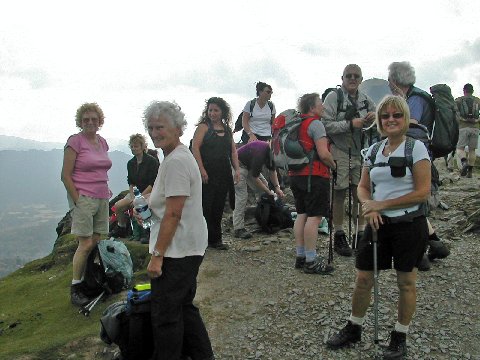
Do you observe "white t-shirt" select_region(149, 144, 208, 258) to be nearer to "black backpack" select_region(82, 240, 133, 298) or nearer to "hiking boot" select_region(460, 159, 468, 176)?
"black backpack" select_region(82, 240, 133, 298)

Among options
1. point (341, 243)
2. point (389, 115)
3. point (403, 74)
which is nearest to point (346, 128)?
point (403, 74)

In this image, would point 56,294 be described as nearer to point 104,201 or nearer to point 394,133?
point 104,201

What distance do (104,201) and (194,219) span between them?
3.14 m

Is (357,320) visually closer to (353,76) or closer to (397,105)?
(397,105)

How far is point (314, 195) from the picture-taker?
650cm

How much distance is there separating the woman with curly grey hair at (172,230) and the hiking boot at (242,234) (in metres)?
5.58

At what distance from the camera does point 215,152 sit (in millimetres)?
8055

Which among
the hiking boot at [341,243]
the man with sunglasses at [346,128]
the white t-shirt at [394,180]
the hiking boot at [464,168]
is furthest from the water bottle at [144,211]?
the hiking boot at [464,168]

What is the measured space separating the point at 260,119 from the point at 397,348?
7593 mm

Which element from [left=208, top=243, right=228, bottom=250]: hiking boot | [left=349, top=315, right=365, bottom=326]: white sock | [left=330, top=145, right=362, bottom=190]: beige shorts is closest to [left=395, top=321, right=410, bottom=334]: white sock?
[left=349, top=315, right=365, bottom=326]: white sock

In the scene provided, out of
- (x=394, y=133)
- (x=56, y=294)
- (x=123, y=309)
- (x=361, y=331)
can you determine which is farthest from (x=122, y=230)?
(x=394, y=133)

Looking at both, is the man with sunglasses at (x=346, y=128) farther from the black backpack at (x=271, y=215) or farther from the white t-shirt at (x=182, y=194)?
the white t-shirt at (x=182, y=194)

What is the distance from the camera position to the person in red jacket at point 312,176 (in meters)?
6.41

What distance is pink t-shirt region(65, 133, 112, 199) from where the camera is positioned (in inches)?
238
